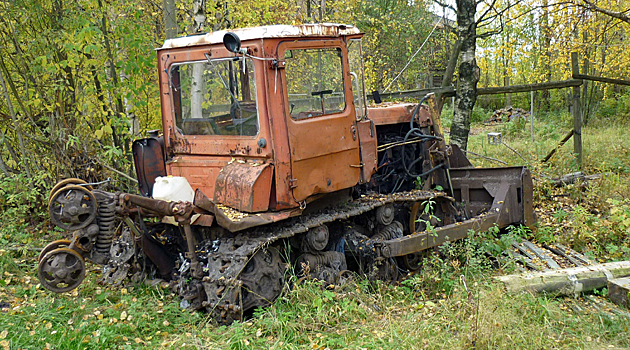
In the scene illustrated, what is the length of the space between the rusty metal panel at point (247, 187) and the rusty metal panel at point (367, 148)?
4.37 feet

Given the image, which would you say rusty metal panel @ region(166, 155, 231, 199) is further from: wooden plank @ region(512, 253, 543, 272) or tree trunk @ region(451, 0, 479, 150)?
tree trunk @ region(451, 0, 479, 150)

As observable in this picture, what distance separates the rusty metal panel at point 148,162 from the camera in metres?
5.29

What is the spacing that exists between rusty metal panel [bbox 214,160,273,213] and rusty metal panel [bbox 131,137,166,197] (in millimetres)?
1083

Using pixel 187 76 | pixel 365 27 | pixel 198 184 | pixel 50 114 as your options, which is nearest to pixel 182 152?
pixel 198 184

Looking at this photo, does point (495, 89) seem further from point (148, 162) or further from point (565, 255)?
point (148, 162)

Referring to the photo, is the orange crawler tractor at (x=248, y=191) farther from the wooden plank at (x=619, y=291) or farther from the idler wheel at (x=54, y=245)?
the wooden plank at (x=619, y=291)

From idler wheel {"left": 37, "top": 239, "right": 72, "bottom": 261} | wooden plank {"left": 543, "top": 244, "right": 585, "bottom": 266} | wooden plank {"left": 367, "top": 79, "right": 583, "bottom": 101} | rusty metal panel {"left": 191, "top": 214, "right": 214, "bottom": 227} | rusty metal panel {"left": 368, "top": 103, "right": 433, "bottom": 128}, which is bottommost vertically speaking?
wooden plank {"left": 543, "top": 244, "right": 585, "bottom": 266}

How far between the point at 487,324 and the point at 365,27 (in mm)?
15455

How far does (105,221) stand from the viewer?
14.0 ft

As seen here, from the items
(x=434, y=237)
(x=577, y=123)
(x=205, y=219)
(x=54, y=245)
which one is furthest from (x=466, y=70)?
(x=54, y=245)

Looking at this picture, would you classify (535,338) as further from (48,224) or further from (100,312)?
(48,224)

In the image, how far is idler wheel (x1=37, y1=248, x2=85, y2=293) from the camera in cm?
405

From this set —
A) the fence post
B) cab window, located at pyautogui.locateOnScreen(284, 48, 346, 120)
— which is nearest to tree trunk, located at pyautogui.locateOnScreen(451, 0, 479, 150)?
the fence post

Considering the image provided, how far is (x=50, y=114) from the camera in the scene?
714 centimetres
